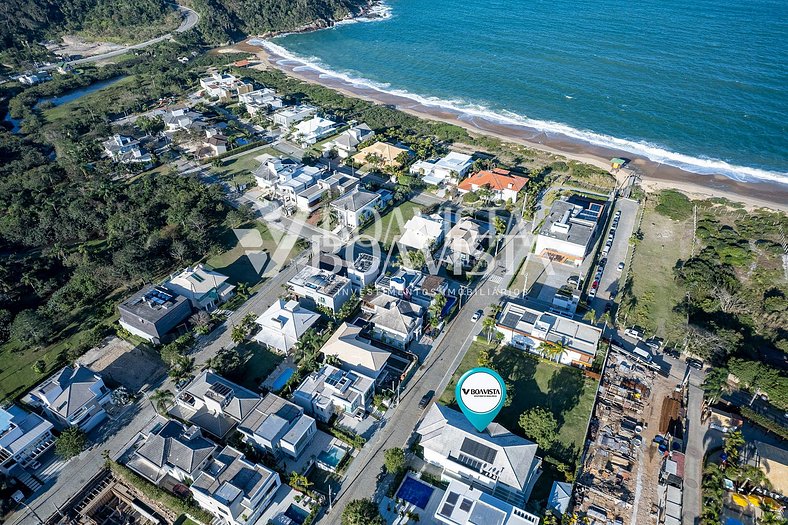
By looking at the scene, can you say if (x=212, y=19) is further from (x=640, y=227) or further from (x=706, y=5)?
(x=706, y=5)

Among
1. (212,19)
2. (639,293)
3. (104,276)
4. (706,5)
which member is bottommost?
(104,276)

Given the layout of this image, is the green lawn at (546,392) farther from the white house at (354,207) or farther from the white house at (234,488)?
the white house at (354,207)

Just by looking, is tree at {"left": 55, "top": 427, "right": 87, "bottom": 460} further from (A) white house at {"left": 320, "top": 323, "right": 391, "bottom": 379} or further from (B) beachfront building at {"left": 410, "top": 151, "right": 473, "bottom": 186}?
(B) beachfront building at {"left": 410, "top": 151, "right": 473, "bottom": 186}

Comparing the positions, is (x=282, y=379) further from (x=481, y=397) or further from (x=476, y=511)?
(x=476, y=511)

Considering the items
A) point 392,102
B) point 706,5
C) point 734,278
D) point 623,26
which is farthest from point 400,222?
point 706,5

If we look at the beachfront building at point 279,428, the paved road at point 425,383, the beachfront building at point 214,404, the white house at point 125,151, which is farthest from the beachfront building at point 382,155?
the beachfront building at point 279,428

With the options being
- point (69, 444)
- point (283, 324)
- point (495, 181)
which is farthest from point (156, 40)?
point (69, 444)
